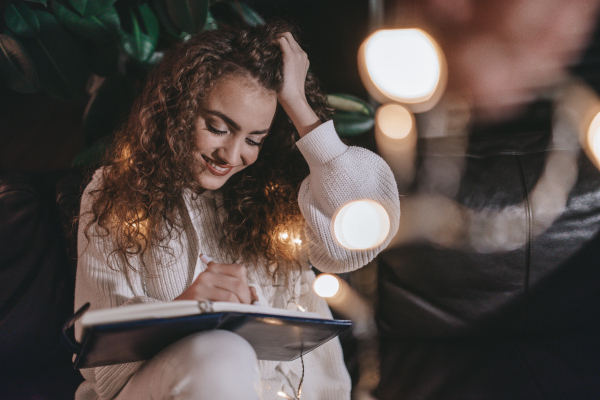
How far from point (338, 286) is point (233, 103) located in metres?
0.60

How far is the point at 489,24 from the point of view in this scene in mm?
1139

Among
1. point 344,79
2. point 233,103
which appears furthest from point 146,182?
point 344,79

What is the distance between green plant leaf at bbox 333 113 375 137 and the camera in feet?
3.61

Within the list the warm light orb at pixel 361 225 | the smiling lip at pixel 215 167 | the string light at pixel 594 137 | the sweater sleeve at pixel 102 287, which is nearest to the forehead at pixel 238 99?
the smiling lip at pixel 215 167

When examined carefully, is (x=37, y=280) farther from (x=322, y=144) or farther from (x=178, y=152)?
(x=322, y=144)

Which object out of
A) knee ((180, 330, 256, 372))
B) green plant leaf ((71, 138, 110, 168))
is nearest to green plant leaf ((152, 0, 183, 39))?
green plant leaf ((71, 138, 110, 168))

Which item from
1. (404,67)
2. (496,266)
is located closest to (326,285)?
(496,266)

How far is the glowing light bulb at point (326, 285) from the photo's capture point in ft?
3.25

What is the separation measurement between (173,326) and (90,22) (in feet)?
2.78

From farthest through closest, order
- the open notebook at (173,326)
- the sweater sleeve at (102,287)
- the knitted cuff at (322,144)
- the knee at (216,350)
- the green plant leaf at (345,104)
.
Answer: the green plant leaf at (345,104), the knitted cuff at (322,144), the sweater sleeve at (102,287), the knee at (216,350), the open notebook at (173,326)

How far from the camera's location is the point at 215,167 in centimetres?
80

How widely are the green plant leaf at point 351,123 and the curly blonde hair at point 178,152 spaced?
0.19 meters

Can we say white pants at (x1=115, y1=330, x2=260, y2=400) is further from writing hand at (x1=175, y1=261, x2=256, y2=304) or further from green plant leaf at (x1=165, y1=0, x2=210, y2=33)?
green plant leaf at (x1=165, y1=0, x2=210, y2=33)

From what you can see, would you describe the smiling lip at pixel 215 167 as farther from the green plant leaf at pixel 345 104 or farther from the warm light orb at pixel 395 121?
the warm light orb at pixel 395 121
